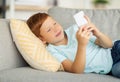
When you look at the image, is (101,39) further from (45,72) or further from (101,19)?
(45,72)

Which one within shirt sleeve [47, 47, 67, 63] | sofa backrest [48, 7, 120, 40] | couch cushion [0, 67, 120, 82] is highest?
sofa backrest [48, 7, 120, 40]

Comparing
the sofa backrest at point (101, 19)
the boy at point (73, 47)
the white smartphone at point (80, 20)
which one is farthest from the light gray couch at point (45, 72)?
the white smartphone at point (80, 20)

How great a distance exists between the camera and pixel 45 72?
54.3 inches

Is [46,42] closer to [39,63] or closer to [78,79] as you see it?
[39,63]

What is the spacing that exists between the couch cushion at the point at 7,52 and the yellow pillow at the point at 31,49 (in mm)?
38

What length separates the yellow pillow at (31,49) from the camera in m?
1.43

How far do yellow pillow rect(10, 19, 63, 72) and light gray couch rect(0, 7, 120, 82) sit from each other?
0.14ft

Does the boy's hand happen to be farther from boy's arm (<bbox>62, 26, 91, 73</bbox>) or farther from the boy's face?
the boy's face

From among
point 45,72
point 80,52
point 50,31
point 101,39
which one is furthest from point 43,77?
point 101,39

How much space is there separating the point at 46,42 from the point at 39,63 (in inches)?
7.5

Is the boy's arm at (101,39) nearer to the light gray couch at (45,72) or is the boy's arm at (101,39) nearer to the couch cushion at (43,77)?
the light gray couch at (45,72)

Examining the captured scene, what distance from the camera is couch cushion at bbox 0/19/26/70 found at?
1478 millimetres

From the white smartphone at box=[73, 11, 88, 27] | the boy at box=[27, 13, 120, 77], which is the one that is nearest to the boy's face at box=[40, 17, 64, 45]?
the boy at box=[27, 13, 120, 77]

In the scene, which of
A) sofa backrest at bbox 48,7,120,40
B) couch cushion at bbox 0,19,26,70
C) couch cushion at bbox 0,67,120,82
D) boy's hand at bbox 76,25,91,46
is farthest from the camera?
sofa backrest at bbox 48,7,120,40
